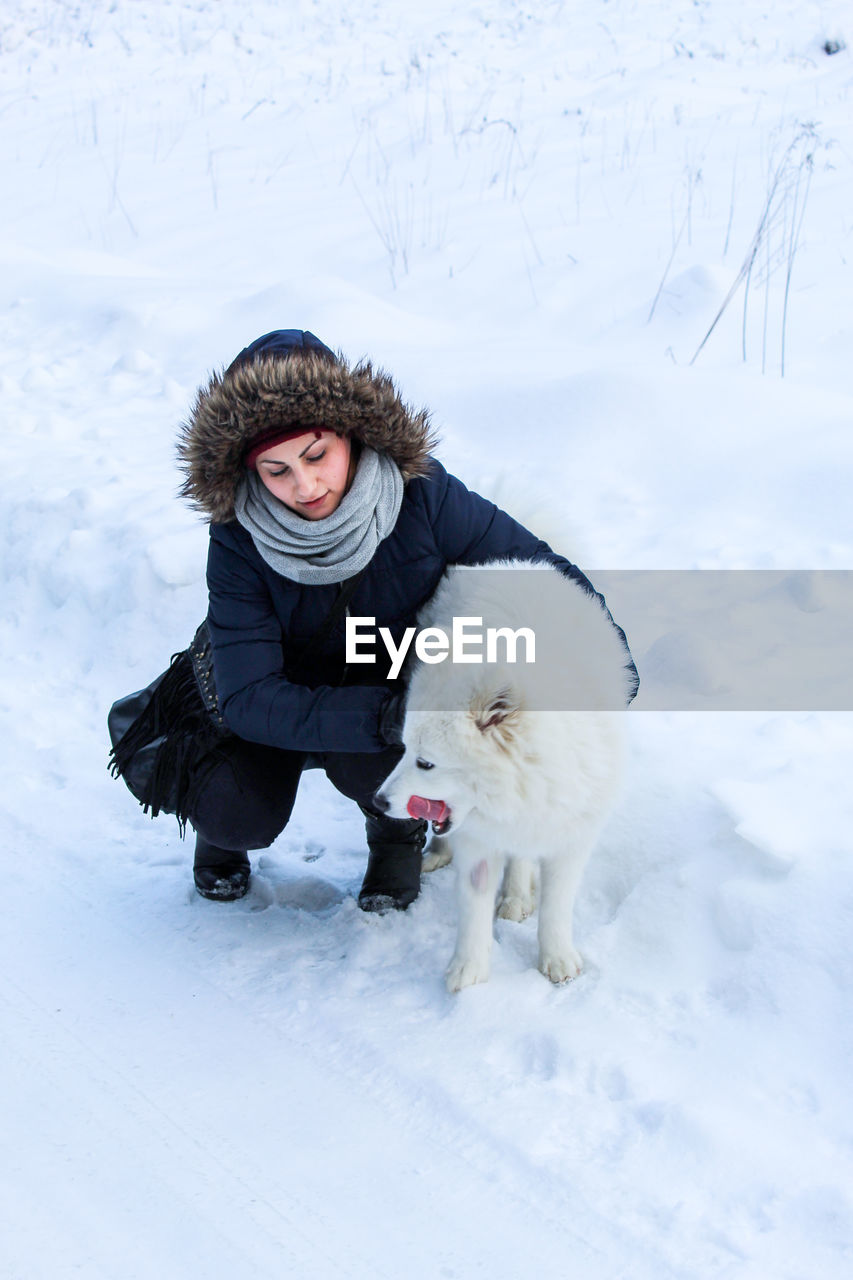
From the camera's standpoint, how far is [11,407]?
4.70 meters

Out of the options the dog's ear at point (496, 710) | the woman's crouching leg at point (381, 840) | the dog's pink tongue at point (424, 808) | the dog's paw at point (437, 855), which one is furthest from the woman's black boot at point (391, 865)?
the dog's ear at point (496, 710)

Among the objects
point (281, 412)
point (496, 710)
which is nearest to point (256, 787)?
point (496, 710)

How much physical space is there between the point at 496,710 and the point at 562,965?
621 millimetres

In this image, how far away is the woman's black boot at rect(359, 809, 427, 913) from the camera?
2.28 meters

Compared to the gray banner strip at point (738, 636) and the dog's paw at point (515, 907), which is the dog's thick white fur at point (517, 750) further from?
the gray banner strip at point (738, 636)

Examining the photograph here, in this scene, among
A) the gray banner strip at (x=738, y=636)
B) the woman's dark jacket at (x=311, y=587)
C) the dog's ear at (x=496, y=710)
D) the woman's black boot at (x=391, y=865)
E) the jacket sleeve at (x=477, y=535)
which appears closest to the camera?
the dog's ear at (x=496, y=710)

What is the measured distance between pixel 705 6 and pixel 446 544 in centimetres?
1002

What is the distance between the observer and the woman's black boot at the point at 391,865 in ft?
7.48

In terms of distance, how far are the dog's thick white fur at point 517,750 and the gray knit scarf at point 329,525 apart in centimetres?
21

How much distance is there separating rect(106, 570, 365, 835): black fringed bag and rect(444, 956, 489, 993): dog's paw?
2.25 ft

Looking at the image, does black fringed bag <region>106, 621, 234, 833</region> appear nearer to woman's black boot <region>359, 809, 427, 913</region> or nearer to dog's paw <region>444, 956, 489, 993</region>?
woman's black boot <region>359, 809, 427, 913</region>

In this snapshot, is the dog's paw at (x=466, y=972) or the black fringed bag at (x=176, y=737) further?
the black fringed bag at (x=176, y=737)

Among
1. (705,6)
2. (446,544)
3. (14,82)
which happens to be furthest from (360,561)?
(14,82)

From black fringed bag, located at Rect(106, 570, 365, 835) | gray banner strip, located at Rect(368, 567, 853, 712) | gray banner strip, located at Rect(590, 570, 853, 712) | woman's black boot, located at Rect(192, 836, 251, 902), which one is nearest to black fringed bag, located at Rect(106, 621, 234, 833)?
black fringed bag, located at Rect(106, 570, 365, 835)
